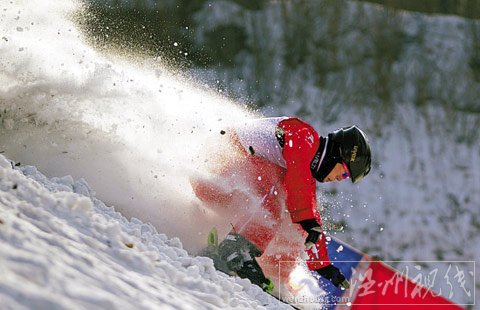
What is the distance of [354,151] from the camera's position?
15.9 feet

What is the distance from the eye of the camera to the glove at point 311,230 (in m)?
4.55

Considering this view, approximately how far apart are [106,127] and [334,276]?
2080 mm

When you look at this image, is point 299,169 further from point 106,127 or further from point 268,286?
point 106,127

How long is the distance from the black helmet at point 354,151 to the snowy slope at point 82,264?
5.16 ft

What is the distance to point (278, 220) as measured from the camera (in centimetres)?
499

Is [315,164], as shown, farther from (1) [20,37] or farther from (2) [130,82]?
(1) [20,37]

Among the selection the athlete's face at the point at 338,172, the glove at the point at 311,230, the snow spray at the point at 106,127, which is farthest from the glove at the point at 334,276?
the snow spray at the point at 106,127

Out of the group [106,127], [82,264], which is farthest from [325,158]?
[82,264]

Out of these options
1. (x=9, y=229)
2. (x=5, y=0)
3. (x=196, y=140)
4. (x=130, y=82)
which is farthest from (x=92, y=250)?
(x=5, y=0)

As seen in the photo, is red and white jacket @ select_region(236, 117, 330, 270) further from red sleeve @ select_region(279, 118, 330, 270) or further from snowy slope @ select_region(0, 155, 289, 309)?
snowy slope @ select_region(0, 155, 289, 309)

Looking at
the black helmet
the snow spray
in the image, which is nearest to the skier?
the black helmet

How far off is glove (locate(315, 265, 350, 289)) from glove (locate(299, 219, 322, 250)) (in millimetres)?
321

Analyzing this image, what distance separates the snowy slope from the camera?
2.13m

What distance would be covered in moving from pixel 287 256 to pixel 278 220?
0.92 ft
